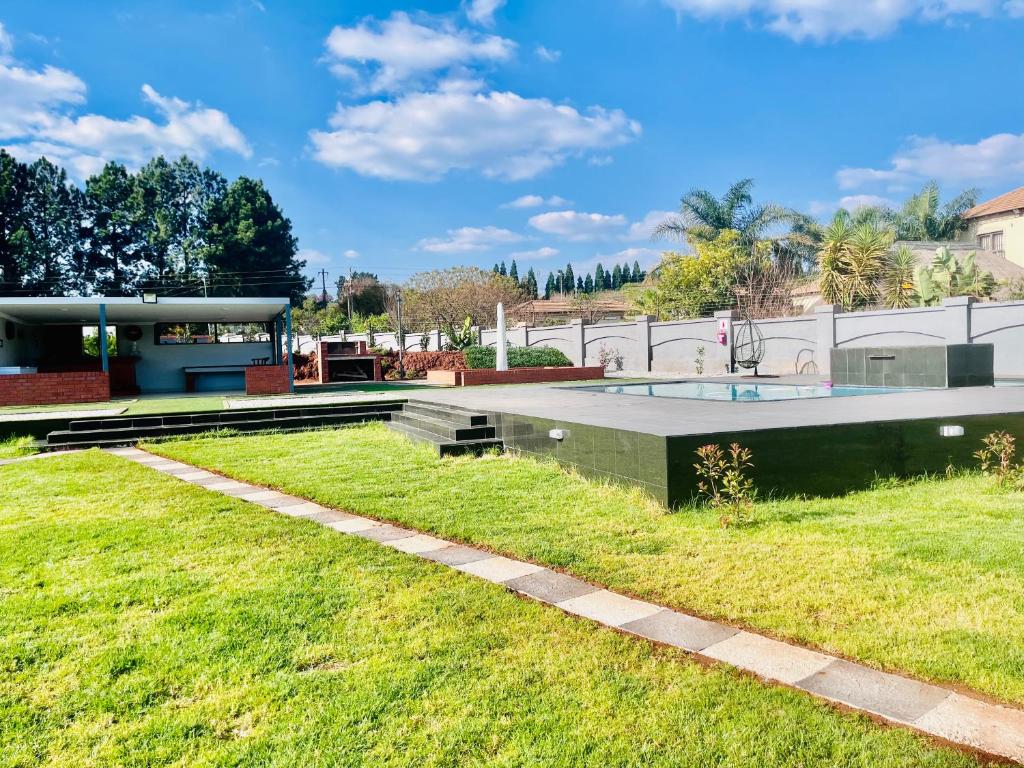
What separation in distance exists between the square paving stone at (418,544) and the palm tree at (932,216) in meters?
38.4

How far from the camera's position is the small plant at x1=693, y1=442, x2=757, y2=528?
472 cm

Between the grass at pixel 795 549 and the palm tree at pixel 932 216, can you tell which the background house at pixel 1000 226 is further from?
the grass at pixel 795 549

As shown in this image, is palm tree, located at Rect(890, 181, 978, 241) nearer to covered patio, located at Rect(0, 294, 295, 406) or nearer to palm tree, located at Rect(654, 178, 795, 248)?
palm tree, located at Rect(654, 178, 795, 248)

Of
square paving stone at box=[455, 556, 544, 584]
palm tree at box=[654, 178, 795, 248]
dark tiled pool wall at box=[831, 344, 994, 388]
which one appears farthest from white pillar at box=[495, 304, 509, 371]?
square paving stone at box=[455, 556, 544, 584]

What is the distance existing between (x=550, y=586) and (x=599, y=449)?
2.62 metres

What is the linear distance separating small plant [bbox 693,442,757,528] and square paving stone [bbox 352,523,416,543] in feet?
7.24

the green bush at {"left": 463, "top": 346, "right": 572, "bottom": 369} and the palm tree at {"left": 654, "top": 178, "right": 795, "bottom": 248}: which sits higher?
the palm tree at {"left": 654, "top": 178, "right": 795, "bottom": 248}

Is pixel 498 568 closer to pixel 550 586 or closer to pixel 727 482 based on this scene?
pixel 550 586

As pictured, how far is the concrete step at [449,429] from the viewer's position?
7922 millimetres

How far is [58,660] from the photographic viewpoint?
2.74m

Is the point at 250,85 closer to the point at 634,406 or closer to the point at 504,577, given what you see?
the point at 634,406

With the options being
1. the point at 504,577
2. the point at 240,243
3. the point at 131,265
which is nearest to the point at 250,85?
the point at 504,577

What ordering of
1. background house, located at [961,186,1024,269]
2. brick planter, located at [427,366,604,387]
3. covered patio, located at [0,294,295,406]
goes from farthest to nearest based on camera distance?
background house, located at [961,186,1024,269] → brick planter, located at [427,366,604,387] → covered patio, located at [0,294,295,406]

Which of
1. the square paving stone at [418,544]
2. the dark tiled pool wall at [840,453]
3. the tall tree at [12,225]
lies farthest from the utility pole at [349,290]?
the square paving stone at [418,544]
